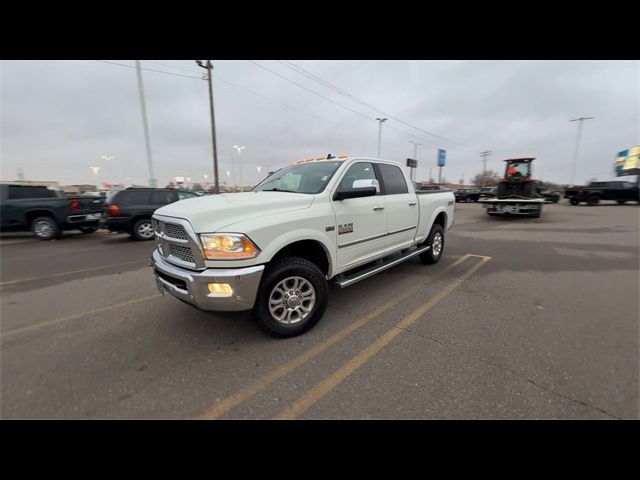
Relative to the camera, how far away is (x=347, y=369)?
251 cm

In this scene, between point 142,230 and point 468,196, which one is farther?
point 468,196

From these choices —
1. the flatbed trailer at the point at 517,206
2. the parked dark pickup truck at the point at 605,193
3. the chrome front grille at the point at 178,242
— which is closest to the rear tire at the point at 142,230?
the chrome front grille at the point at 178,242

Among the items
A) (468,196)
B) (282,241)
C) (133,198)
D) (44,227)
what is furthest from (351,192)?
(468,196)

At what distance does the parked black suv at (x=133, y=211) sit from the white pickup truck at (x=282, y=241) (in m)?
6.38

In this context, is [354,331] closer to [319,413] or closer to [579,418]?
[319,413]

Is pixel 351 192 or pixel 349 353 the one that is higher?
pixel 351 192

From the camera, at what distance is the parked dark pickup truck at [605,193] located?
71.1 feet

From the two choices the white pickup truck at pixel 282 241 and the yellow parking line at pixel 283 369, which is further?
the white pickup truck at pixel 282 241

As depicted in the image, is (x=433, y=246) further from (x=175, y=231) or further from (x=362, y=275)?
(x=175, y=231)

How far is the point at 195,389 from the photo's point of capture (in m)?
2.27

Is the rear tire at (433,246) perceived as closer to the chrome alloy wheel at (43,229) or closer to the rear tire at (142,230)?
the rear tire at (142,230)

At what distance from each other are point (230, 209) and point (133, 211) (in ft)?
25.1
